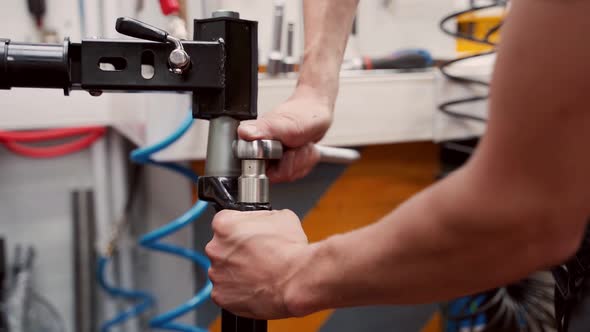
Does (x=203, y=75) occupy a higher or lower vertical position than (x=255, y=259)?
higher

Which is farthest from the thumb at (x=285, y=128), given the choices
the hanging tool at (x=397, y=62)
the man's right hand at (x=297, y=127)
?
the hanging tool at (x=397, y=62)

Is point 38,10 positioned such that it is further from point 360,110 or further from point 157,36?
point 157,36

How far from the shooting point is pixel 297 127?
0.65 metres

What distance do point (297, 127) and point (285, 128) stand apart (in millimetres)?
24

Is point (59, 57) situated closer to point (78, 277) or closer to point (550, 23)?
point (550, 23)

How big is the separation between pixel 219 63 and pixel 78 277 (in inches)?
35.0

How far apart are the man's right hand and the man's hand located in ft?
0.30

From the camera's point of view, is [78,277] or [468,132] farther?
[78,277]

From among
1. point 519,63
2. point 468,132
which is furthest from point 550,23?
point 468,132

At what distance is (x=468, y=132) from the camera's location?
113cm

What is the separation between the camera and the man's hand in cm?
50

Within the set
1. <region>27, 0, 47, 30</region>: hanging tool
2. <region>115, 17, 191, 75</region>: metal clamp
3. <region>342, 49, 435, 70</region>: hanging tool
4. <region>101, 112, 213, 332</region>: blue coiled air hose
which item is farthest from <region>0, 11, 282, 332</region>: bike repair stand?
<region>27, 0, 47, 30</region>: hanging tool

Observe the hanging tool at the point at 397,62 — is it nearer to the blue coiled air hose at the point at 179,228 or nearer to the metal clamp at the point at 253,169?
the blue coiled air hose at the point at 179,228

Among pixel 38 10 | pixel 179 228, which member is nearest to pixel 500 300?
pixel 179 228
